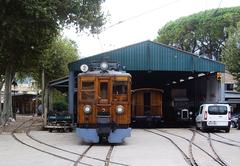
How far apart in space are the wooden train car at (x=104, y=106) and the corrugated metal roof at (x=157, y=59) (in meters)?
12.8

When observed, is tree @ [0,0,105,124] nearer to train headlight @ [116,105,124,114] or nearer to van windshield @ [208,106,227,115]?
train headlight @ [116,105,124,114]

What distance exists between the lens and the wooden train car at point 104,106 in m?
23.6

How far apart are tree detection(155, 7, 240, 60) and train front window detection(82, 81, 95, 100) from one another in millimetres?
48617

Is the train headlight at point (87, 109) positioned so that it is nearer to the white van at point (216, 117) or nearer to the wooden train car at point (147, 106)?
the white van at point (216, 117)

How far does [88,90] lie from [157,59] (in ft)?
46.6

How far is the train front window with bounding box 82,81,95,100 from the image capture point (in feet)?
79.0

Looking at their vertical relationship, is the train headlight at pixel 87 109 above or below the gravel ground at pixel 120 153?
above

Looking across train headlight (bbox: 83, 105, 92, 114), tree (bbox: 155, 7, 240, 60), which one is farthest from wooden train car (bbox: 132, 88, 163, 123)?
tree (bbox: 155, 7, 240, 60)

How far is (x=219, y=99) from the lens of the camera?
39688 millimetres

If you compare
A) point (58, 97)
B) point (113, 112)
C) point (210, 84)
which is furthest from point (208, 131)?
point (58, 97)

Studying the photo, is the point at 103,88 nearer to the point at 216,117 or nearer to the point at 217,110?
the point at 216,117

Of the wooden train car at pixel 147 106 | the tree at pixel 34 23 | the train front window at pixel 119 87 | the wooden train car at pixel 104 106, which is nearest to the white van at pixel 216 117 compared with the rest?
the wooden train car at pixel 147 106

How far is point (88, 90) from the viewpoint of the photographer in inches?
950

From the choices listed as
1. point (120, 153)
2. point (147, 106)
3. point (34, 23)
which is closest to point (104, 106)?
point (120, 153)
